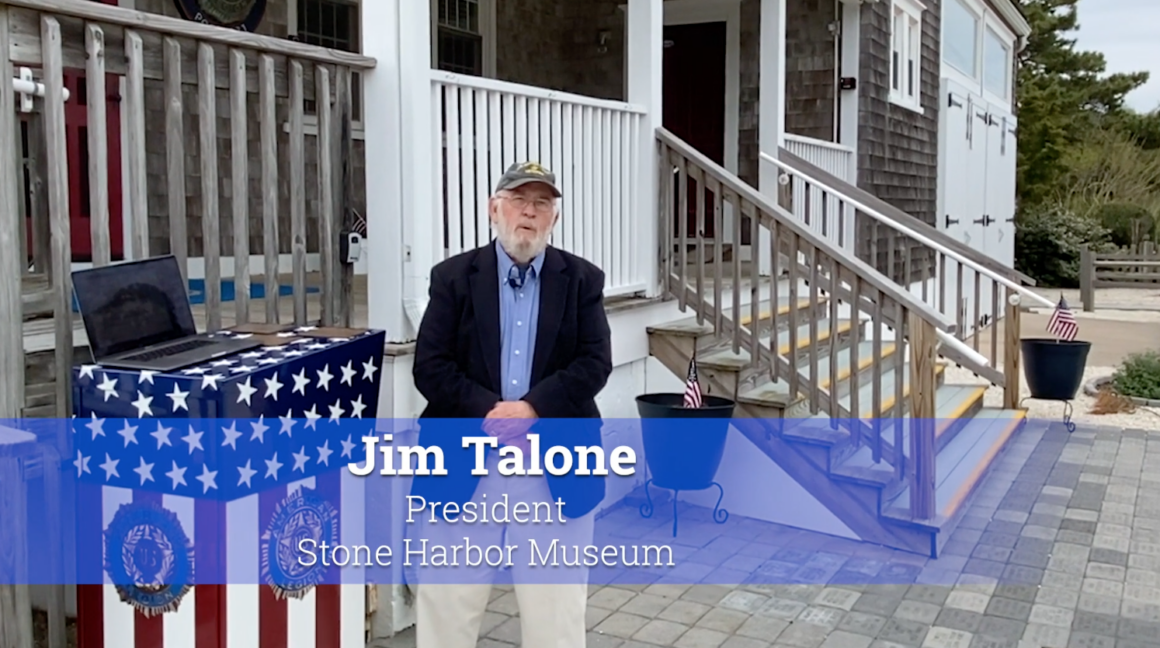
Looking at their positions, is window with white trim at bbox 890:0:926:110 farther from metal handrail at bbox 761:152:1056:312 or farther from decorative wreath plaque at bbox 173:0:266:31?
decorative wreath plaque at bbox 173:0:266:31

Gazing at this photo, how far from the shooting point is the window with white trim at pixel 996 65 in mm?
15906

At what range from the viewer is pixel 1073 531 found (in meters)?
5.09

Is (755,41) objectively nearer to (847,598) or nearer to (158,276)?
(847,598)

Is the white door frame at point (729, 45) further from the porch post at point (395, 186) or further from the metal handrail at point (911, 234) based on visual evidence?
the porch post at point (395, 186)

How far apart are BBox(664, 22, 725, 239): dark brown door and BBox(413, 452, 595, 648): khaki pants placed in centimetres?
663

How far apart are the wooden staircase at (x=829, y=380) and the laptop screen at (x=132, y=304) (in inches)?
116

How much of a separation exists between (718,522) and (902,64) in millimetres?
7623

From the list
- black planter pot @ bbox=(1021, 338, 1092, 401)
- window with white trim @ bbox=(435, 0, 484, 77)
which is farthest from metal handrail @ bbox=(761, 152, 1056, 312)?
window with white trim @ bbox=(435, 0, 484, 77)

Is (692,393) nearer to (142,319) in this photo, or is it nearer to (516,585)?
(516,585)

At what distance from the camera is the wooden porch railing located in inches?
102

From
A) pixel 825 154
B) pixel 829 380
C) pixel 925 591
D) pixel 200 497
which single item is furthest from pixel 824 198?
pixel 200 497

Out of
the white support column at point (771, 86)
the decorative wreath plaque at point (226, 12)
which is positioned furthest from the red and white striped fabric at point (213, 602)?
the white support column at point (771, 86)

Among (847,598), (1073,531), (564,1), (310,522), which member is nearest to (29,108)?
(310,522)

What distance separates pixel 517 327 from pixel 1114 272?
18.6 m
